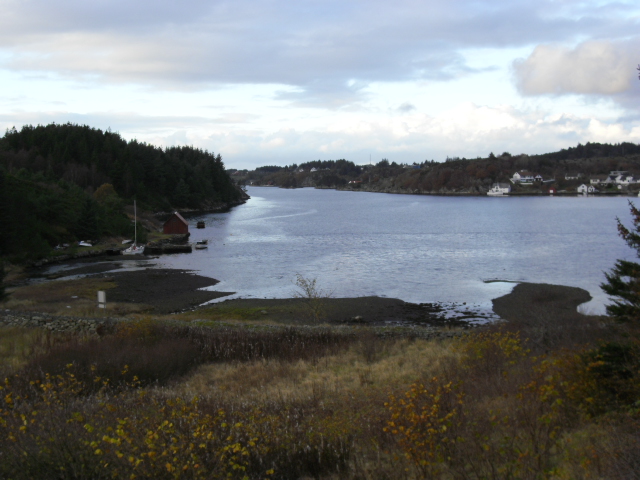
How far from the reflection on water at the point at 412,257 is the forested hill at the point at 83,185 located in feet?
40.7

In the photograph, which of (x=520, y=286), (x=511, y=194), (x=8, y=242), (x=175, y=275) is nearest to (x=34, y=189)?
(x=8, y=242)

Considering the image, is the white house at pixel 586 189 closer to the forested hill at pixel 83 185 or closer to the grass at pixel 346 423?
the forested hill at pixel 83 185

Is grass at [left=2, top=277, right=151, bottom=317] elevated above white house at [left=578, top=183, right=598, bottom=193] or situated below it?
below

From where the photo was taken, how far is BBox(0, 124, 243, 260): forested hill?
49.3 metres

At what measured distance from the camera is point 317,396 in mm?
10883

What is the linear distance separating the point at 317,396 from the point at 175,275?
34223 millimetres

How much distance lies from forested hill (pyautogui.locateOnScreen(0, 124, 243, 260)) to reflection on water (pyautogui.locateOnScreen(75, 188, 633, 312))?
12408mm

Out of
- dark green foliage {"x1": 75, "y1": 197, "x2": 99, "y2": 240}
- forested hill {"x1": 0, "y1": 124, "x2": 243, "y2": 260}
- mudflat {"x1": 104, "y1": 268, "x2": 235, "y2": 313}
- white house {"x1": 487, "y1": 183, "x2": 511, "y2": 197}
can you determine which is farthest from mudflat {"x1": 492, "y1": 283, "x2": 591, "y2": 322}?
white house {"x1": 487, "y1": 183, "x2": 511, "y2": 197}

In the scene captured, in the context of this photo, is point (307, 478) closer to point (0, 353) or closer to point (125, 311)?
point (0, 353)

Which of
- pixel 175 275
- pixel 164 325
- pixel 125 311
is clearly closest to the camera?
pixel 164 325

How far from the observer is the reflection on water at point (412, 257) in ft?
122

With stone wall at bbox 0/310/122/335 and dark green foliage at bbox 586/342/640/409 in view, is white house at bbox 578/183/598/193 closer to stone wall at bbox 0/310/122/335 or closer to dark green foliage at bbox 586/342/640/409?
stone wall at bbox 0/310/122/335

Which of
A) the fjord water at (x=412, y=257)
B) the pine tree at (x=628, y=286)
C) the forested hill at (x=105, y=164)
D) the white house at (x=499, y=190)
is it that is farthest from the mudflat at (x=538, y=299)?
the white house at (x=499, y=190)

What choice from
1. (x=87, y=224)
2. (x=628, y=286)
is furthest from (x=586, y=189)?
(x=628, y=286)
